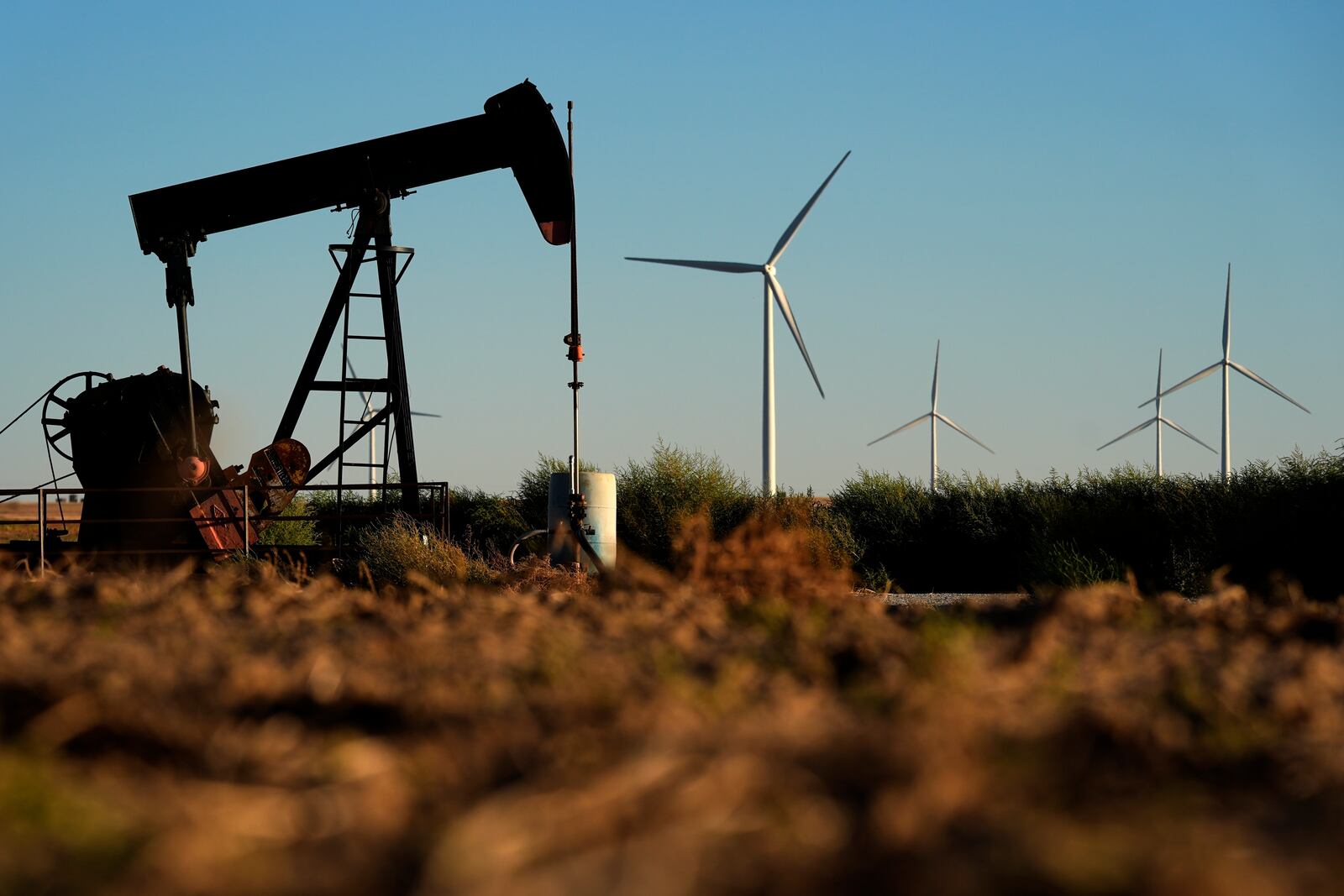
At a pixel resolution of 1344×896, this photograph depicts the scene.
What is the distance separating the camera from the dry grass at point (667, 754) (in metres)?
1.54

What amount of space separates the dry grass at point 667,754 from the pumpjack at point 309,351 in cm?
1666

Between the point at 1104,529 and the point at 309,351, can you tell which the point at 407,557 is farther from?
the point at 1104,529

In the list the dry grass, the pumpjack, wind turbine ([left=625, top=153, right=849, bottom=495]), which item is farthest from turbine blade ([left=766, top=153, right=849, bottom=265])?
the dry grass

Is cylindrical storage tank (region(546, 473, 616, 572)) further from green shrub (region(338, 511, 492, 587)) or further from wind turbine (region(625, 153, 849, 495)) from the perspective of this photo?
wind turbine (region(625, 153, 849, 495))

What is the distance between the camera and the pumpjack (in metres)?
19.4

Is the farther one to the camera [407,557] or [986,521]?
[986,521]

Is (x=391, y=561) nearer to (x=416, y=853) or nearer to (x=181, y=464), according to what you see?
(x=181, y=464)

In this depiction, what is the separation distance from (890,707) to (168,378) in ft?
62.5

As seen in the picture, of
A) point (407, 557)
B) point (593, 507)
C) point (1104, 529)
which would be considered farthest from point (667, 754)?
point (1104, 529)

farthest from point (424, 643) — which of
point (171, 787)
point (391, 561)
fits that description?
point (391, 561)

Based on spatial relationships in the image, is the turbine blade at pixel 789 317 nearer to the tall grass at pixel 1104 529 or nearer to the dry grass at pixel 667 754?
the tall grass at pixel 1104 529

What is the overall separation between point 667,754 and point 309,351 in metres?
19.1

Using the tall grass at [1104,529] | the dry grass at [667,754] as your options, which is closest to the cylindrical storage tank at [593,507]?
the tall grass at [1104,529]

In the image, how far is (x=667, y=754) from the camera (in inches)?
72.6
